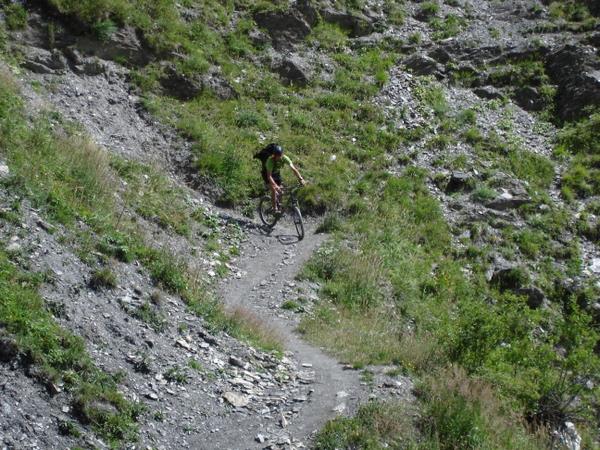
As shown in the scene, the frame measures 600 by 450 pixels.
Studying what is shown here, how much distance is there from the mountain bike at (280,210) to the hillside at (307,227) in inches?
11.6

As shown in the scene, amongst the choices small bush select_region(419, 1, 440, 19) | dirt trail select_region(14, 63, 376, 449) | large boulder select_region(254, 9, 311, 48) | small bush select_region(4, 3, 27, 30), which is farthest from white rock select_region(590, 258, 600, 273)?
small bush select_region(4, 3, 27, 30)

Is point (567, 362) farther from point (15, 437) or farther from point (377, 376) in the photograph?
point (15, 437)

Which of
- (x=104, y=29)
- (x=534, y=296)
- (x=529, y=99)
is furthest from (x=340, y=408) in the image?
(x=529, y=99)

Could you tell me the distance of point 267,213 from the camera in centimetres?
1816

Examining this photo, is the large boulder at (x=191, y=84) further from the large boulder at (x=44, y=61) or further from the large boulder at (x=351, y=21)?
the large boulder at (x=351, y=21)

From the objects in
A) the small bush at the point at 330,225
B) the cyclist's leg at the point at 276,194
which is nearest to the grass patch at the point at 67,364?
the cyclist's leg at the point at 276,194

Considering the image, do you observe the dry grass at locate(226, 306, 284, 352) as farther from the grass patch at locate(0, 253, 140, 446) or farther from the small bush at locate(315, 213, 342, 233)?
the small bush at locate(315, 213, 342, 233)

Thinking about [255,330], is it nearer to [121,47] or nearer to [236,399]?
[236,399]

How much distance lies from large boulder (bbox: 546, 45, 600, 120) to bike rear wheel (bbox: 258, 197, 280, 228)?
42.1 feet

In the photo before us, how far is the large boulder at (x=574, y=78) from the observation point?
25.3m

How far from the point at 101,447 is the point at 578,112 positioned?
22385 millimetres

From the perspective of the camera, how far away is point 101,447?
24.1 feet

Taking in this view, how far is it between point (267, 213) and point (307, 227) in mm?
1154

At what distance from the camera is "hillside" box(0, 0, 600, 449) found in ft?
28.9
